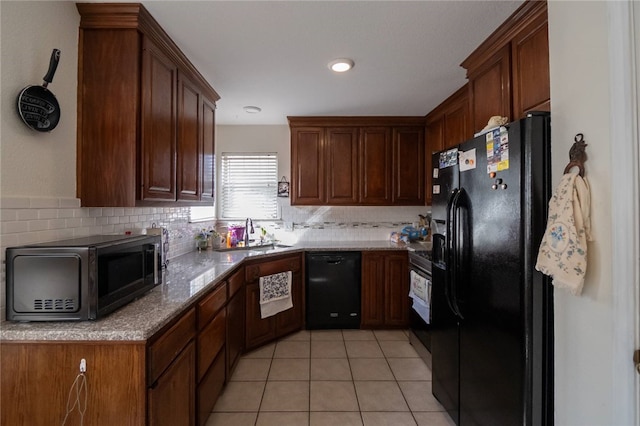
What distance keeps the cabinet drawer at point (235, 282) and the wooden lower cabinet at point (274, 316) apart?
10 centimetres

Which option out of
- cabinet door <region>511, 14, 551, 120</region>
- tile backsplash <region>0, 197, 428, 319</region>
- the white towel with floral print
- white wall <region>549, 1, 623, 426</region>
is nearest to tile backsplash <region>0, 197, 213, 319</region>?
tile backsplash <region>0, 197, 428, 319</region>

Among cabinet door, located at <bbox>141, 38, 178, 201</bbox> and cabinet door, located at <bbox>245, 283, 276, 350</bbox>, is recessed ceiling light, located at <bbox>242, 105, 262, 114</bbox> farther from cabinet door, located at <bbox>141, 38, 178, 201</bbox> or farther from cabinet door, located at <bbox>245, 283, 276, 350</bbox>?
cabinet door, located at <bbox>245, 283, 276, 350</bbox>

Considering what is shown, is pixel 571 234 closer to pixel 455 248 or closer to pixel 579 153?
pixel 579 153

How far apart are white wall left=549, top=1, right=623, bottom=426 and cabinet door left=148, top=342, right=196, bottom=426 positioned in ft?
5.34

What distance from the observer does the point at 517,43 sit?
5.21 ft

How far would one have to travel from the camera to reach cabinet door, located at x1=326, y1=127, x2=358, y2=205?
332cm

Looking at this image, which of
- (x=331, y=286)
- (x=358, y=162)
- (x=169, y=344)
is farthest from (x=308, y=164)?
(x=169, y=344)

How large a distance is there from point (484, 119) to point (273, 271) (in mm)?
2157

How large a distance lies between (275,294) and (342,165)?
165 centimetres

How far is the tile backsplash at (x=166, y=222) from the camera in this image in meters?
1.20

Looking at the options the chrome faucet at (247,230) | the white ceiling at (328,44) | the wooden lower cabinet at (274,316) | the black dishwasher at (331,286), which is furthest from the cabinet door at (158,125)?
the black dishwasher at (331,286)

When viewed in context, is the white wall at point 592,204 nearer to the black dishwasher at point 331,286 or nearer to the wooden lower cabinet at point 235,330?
the wooden lower cabinet at point 235,330

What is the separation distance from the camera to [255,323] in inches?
102

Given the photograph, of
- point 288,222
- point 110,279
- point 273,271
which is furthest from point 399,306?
point 110,279
